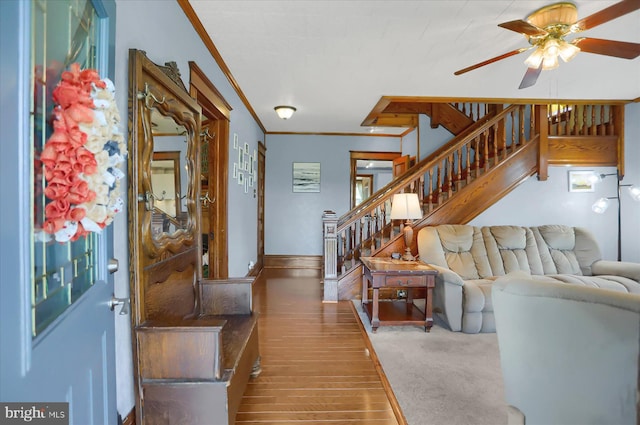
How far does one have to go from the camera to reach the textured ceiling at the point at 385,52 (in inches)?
94.2

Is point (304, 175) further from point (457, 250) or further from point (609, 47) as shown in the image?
point (609, 47)

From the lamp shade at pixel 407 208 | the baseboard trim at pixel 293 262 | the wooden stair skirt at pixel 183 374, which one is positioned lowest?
the baseboard trim at pixel 293 262

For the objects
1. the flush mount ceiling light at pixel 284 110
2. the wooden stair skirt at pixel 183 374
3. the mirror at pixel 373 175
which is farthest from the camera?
the mirror at pixel 373 175

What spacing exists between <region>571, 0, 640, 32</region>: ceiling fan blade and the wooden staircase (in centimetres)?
213

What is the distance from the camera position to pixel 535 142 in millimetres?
4523

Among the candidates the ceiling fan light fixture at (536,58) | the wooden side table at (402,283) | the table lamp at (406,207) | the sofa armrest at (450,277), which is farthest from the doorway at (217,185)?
the ceiling fan light fixture at (536,58)

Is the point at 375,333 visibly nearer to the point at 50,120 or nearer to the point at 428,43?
the point at 428,43

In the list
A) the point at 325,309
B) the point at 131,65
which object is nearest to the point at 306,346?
the point at 325,309

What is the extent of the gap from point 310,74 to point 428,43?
1283 millimetres

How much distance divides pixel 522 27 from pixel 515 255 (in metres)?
2.52

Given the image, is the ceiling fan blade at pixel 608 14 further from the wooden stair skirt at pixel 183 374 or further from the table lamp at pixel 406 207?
the wooden stair skirt at pixel 183 374

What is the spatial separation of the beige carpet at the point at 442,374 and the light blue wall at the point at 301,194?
3.56 m

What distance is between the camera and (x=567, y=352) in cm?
115

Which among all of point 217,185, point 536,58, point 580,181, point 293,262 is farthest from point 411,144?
point 217,185
